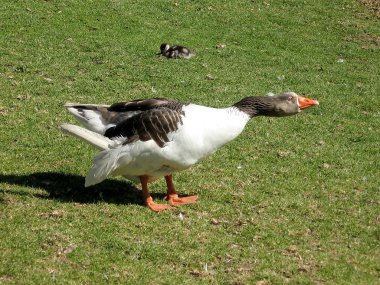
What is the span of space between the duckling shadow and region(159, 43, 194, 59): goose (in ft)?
23.7

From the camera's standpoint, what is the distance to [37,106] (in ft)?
41.0

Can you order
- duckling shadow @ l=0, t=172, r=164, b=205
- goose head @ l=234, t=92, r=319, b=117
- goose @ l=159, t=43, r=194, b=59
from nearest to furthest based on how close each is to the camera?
goose head @ l=234, t=92, r=319, b=117
duckling shadow @ l=0, t=172, r=164, b=205
goose @ l=159, t=43, r=194, b=59

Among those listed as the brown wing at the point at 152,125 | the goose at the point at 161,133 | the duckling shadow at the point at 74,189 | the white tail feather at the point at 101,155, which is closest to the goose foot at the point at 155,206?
the goose at the point at 161,133

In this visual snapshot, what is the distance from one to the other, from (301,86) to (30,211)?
29.2ft

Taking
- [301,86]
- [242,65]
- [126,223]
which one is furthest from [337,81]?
[126,223]

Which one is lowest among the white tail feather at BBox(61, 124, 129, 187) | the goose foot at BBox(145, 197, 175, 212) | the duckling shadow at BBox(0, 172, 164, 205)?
the duckling shadow at BBox(0, 172, 164, 205)

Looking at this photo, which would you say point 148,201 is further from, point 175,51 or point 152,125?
point 175,51

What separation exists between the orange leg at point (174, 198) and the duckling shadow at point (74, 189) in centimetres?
31

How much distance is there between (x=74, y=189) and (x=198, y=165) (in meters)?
2.28

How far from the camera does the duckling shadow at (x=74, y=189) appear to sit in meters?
9.01

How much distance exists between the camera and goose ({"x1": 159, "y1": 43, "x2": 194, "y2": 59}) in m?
16.4

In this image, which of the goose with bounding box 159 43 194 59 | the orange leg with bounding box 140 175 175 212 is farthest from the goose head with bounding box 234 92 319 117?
the goose with bounding box 159 43 194 59

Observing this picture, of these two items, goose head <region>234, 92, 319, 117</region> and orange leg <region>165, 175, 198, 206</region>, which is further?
orange leg <region>165, 175, 198, 206</region>

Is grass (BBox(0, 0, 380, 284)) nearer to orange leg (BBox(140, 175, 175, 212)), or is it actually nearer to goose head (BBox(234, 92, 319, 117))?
orange leg (BBox(140, 175, 175, 212))
